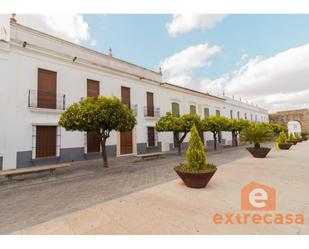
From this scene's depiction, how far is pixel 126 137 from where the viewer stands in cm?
1248

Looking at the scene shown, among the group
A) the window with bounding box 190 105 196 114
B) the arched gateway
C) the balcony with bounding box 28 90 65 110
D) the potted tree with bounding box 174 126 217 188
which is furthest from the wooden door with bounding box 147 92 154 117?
the arched gateway

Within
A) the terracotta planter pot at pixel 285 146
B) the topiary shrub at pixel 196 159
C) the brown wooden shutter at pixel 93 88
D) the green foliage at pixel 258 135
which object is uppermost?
the brown wooden shutter at pixel 93 88

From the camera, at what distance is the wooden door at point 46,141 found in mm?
8578

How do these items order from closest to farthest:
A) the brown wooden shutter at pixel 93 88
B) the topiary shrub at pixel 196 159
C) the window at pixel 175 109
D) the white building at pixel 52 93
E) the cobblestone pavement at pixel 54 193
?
the cobblestone pavement at pixel 54 193 < the topiary shrub at pixel 196 159 < the white building at pixel 52 93 < the brown wooden shutter at pixel 93 88 < the window at pixel 175 109

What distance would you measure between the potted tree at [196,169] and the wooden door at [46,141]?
763 cm

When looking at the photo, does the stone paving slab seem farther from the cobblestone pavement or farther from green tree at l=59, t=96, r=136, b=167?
green tree at l=59, t=96, r=136, b=167

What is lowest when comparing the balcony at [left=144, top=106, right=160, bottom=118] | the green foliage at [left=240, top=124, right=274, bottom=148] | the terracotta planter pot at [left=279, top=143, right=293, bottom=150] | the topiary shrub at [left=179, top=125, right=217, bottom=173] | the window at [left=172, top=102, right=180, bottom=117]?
the terracotta planter pot at [left=279, top=143, right=293, bottom=150]

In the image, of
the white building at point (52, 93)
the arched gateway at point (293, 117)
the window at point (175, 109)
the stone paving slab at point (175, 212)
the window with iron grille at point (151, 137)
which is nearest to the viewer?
the stone paving slab at point (175, 212)

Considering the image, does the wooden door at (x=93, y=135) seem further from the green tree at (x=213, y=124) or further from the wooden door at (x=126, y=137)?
the green tree at (x=213, y=124)

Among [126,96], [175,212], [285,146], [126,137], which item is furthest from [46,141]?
[285,146]

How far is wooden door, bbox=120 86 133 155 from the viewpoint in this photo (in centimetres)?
1223

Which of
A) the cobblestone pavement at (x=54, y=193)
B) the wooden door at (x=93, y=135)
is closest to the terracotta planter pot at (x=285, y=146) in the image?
the cobblestone pavement at (x=54, y=193)

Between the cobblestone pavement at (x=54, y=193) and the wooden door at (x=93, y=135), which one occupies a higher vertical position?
the wooden door at (x=93, y=135)

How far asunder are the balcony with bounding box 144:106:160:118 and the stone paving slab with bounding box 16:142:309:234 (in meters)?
9.23
